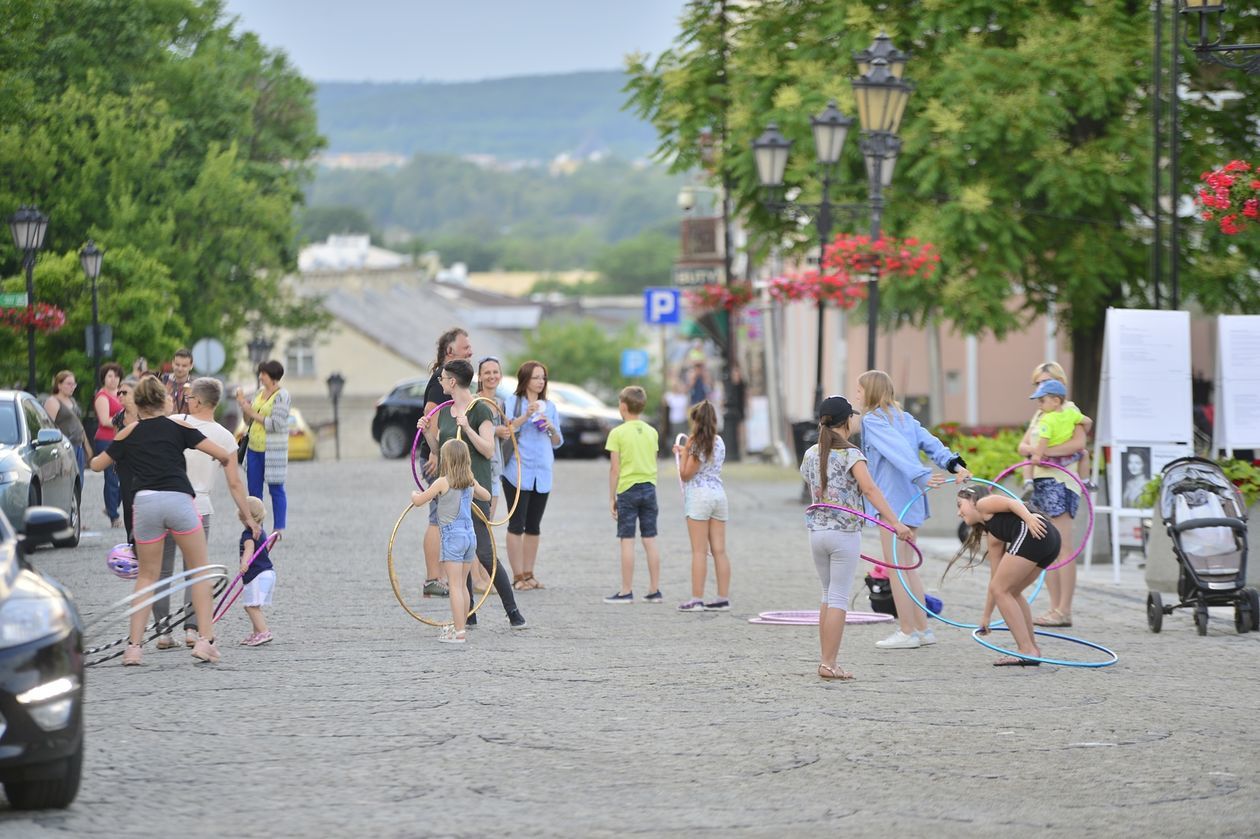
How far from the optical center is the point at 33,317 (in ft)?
90.5

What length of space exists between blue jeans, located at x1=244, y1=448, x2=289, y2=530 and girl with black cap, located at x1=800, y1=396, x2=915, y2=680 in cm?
641

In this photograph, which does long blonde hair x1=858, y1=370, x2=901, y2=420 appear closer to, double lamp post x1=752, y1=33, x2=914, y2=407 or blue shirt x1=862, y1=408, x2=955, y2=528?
blue shirt x1=862, y1=408, x2=955, y2=528

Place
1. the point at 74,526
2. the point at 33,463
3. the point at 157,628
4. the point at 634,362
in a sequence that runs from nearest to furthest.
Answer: the point at 157,628
the point at 33,463
the point at 74,526
the point at 634,362

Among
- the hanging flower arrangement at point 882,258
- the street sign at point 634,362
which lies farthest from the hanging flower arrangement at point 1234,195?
the street sign at point 634,362

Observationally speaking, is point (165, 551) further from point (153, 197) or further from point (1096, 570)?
point (153, 197)

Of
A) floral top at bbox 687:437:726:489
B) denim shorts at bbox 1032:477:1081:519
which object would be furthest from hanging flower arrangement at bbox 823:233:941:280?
denim shorts at bbox 1032:477:1081:519

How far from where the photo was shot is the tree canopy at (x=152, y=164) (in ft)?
117

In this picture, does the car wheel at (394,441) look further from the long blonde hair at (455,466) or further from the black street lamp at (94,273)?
the long blonde hair at (455,466)

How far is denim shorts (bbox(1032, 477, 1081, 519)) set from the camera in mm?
13375

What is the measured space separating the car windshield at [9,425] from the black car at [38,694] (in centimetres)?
1092

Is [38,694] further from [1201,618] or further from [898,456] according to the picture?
[1201,618]

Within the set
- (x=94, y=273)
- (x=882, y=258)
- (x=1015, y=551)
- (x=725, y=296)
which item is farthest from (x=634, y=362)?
(x=1015, y=551)

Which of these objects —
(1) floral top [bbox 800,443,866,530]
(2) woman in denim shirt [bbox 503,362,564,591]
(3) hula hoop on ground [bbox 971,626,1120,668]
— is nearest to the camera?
(1) floral top [bbox 800,443,866,530]

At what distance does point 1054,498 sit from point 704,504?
2.52 metres
